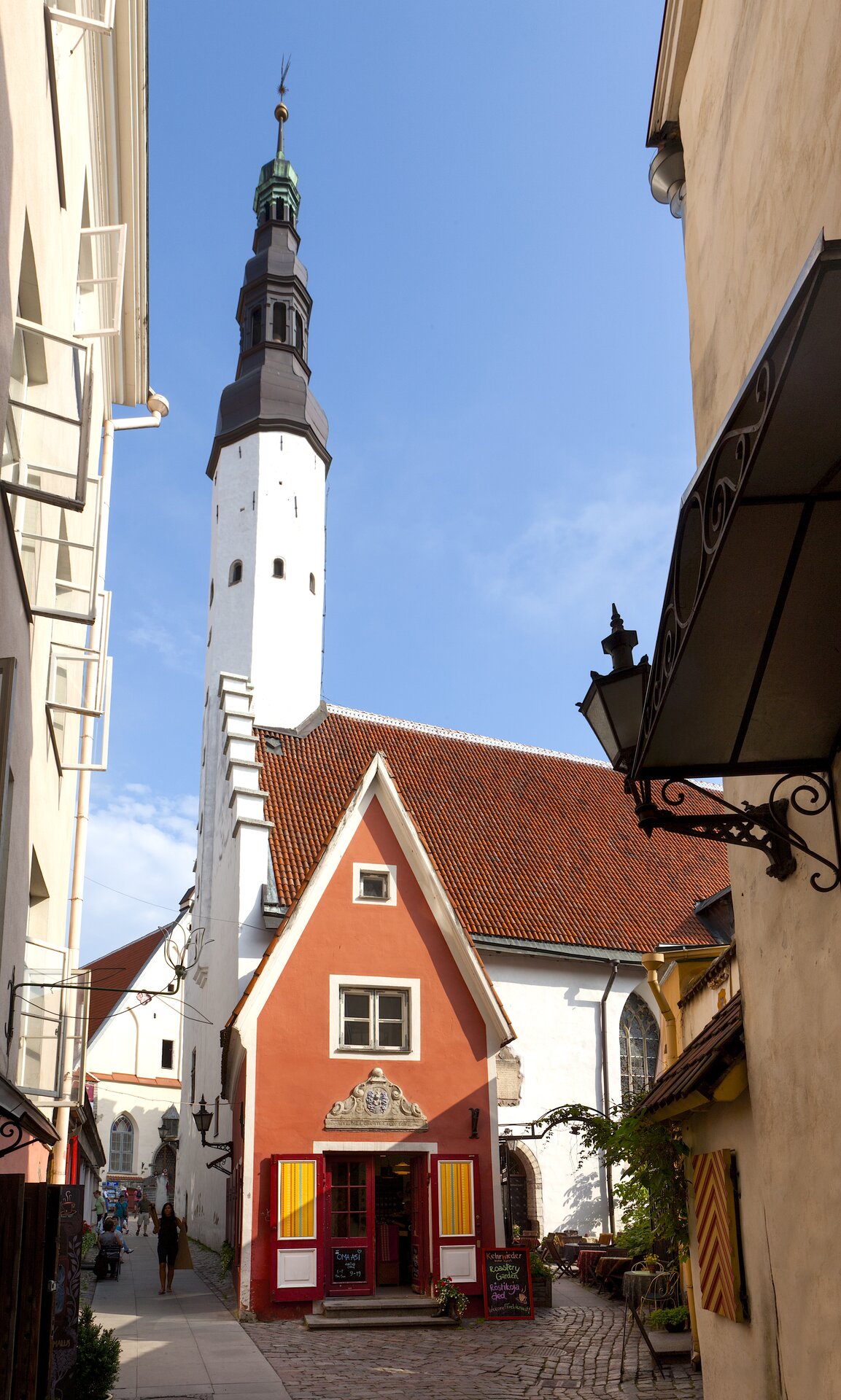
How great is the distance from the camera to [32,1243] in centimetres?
737

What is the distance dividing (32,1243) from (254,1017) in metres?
Answer: 12.1

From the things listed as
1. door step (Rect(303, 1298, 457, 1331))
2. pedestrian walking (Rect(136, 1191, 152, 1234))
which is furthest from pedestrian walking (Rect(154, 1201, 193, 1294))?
pedestrian walking (Rect(136, 1191, 152, 1234))

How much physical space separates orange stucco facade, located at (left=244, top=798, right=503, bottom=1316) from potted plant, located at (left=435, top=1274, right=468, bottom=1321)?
0.58m

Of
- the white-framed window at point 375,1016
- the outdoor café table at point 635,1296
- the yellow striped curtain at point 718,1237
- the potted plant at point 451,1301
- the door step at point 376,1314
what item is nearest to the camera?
the yellow striped curtain at point 718,1237

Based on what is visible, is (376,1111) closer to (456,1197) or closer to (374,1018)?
(374,1018)

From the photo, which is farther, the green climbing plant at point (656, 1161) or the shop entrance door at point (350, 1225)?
the shop entrance door at point (350, 1225)

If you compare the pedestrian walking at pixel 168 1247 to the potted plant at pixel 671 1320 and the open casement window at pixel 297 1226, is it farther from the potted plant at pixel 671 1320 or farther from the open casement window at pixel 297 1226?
the potted plant at pixel 671 1320

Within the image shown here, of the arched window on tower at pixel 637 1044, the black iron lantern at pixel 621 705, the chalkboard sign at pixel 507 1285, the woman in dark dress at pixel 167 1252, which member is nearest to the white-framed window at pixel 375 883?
the chalkboard sign at pixel 507 1285

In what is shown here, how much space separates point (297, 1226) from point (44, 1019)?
365 inches

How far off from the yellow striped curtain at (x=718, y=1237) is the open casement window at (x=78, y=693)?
6.71 meters

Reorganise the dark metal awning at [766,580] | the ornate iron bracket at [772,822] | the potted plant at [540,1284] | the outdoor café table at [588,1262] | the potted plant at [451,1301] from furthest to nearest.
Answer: the outdoor café table at [588,1262] < the potted plant at [540,1284] < the potted plant at [451,1301] < the ornate iron bracket at [772,822] < the dark metal awning at [766,580]

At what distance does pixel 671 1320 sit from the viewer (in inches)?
568

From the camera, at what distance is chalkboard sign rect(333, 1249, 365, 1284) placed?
60.3 feet

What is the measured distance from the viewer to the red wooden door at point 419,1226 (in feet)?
61.9
